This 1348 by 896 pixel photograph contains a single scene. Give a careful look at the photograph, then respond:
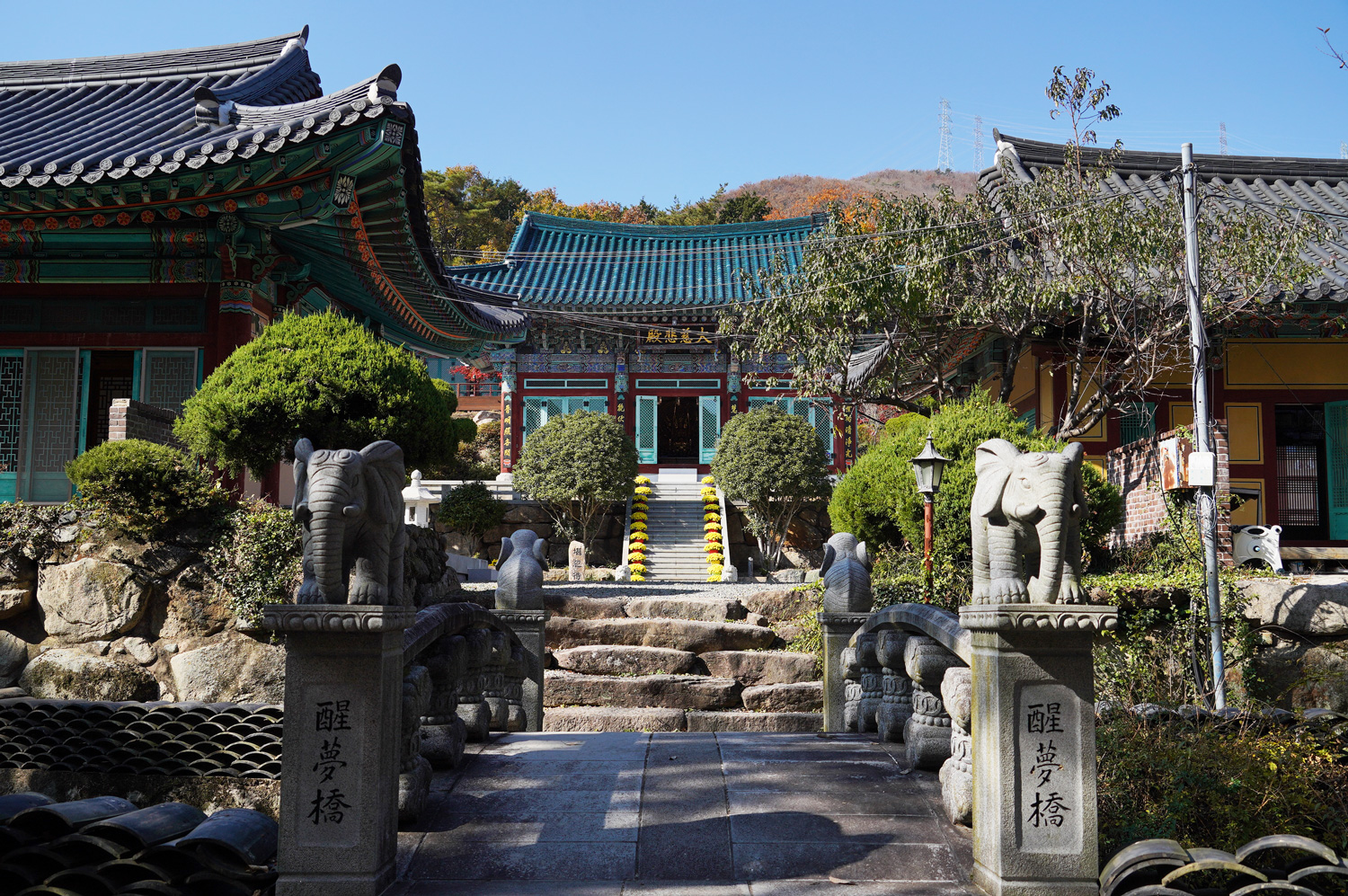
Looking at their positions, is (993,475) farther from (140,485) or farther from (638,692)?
(140,485)

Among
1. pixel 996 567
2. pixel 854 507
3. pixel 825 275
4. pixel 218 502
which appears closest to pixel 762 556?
pixel 854 507

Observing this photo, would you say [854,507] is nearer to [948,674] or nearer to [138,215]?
[948,674]

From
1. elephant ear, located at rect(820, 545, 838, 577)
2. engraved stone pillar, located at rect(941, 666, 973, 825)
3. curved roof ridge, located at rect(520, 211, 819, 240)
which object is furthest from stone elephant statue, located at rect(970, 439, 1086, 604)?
curved roof ridge, located at rect(520, 211, 819, 240)

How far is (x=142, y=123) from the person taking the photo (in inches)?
494

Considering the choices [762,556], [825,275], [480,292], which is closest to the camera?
[825,275]

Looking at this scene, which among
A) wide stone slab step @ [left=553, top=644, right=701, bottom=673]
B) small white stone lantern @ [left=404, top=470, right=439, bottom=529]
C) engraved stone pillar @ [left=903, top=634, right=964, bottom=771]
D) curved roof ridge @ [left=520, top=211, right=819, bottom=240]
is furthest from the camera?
curved roof ridge @ [left=520, top=211, right=819, bottom=240]

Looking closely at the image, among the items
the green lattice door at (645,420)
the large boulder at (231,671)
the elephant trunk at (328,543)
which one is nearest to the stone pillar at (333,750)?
the elephant trunk at (328,543)

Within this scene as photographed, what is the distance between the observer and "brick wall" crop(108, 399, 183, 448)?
403 inches

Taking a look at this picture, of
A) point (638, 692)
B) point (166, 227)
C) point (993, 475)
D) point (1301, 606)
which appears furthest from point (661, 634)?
point (993, 475)

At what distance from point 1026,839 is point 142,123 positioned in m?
13.4

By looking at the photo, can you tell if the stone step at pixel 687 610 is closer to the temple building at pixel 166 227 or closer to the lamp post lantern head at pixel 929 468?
the lamp post lantern head at pixel 929 468

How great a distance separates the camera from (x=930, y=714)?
564cm

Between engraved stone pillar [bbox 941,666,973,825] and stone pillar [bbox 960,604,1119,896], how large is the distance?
54cm

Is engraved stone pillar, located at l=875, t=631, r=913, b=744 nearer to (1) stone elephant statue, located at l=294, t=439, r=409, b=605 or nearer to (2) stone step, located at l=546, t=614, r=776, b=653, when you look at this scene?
(1) stone elephant statue, located at l=294, t=439, r=409, b=605
